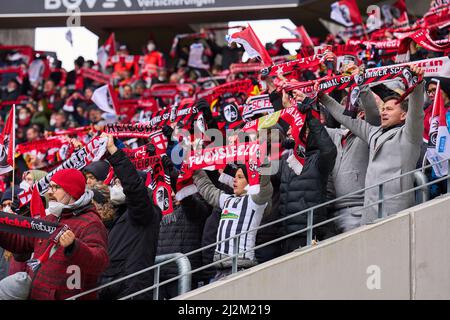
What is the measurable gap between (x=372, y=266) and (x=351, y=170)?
825mm

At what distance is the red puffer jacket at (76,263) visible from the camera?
7266 millimetres

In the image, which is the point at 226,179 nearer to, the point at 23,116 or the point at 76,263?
the point at 76,263

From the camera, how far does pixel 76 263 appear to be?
7.24 metres

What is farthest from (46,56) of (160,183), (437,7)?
(160,183)

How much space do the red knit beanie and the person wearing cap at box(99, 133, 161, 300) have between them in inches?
20.3

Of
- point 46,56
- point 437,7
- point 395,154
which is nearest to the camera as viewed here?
point 395,154

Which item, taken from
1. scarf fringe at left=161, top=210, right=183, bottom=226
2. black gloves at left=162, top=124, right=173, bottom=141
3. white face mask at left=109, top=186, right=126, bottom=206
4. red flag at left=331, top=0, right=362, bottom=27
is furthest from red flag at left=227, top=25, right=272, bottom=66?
red flag at left=331, top=0, right=362, bottom=27

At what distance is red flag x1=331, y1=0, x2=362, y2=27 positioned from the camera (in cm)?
1602

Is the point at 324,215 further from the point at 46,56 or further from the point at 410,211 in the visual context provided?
the point at 46,56

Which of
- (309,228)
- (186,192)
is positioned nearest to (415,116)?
(309,228)

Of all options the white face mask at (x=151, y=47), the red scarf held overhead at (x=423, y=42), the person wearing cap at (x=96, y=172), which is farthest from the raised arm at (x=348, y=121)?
the white face mask at (x=151, y=47)

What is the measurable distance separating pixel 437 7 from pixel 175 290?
207 inches
